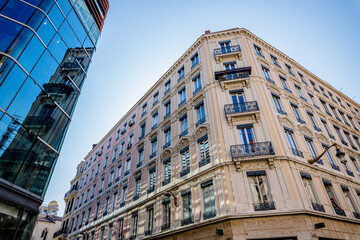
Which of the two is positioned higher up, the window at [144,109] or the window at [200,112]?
the window at [144,109]

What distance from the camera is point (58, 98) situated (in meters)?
14.1

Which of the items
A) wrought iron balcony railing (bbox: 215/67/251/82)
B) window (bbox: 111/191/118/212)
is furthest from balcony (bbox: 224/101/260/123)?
window (bbox: 111/191/118/212)

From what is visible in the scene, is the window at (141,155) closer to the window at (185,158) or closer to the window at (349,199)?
the window at (185,158)

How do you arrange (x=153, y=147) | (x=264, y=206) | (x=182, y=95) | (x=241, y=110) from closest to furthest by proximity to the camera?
1. (x=264, y=206)
2. (x=241, y=110)
3. (x=182, y=95)
4. (x=153, y=147)

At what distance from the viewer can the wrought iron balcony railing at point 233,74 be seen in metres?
16.5

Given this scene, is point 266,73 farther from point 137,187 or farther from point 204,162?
→ point 137,187

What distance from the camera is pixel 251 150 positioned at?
12.8 metres

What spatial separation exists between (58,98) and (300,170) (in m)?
15.6

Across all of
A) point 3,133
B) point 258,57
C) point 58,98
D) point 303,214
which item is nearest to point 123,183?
point 58,98

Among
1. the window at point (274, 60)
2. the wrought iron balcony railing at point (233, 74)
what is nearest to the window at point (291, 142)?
the wrought iron balcony railing at point (233, 74)

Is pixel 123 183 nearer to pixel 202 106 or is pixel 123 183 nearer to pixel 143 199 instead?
pixel 143 199

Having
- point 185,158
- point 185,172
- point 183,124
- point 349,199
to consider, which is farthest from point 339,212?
point 183,124

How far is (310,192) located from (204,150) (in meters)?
6.54

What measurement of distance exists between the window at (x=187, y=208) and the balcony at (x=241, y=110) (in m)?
5.58
